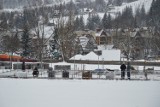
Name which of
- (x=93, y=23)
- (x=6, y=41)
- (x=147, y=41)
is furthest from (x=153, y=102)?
(x=93, y=23)

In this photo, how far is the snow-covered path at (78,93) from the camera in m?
21.8

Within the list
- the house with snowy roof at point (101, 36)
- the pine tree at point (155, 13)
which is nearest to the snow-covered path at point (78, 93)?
the house with snowy roof at point (101, 36)

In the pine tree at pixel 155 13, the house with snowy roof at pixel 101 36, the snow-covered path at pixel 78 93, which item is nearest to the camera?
the snow-covered path at pixel 78 93

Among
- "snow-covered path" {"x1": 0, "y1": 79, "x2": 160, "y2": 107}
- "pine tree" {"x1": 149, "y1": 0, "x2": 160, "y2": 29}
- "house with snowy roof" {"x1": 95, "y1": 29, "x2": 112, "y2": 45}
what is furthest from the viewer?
"pine tree" {"x1": 149, "y1": 0, "x2": 160, "y2": 29}

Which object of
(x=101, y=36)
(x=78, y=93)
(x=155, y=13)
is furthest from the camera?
(x=155, y=13)

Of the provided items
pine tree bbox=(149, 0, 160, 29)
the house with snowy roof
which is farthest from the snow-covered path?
pine tree bbox=(149, 0, 160, 29)

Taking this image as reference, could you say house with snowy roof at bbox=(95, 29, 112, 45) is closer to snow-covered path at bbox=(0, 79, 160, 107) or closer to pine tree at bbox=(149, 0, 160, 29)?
pine tree at bbox=(149, 0, 160, 29)

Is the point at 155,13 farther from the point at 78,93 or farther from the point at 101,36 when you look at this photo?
the point at 78,93

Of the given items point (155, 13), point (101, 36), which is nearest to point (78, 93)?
point (101, 36)

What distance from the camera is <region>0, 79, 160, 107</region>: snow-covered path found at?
859 inches

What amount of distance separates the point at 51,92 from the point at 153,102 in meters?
5.87

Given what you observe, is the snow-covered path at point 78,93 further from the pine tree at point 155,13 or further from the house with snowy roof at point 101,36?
the pine tree at point 155,13

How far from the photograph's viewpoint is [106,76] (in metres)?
22.5

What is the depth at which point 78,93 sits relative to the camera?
22234mm
